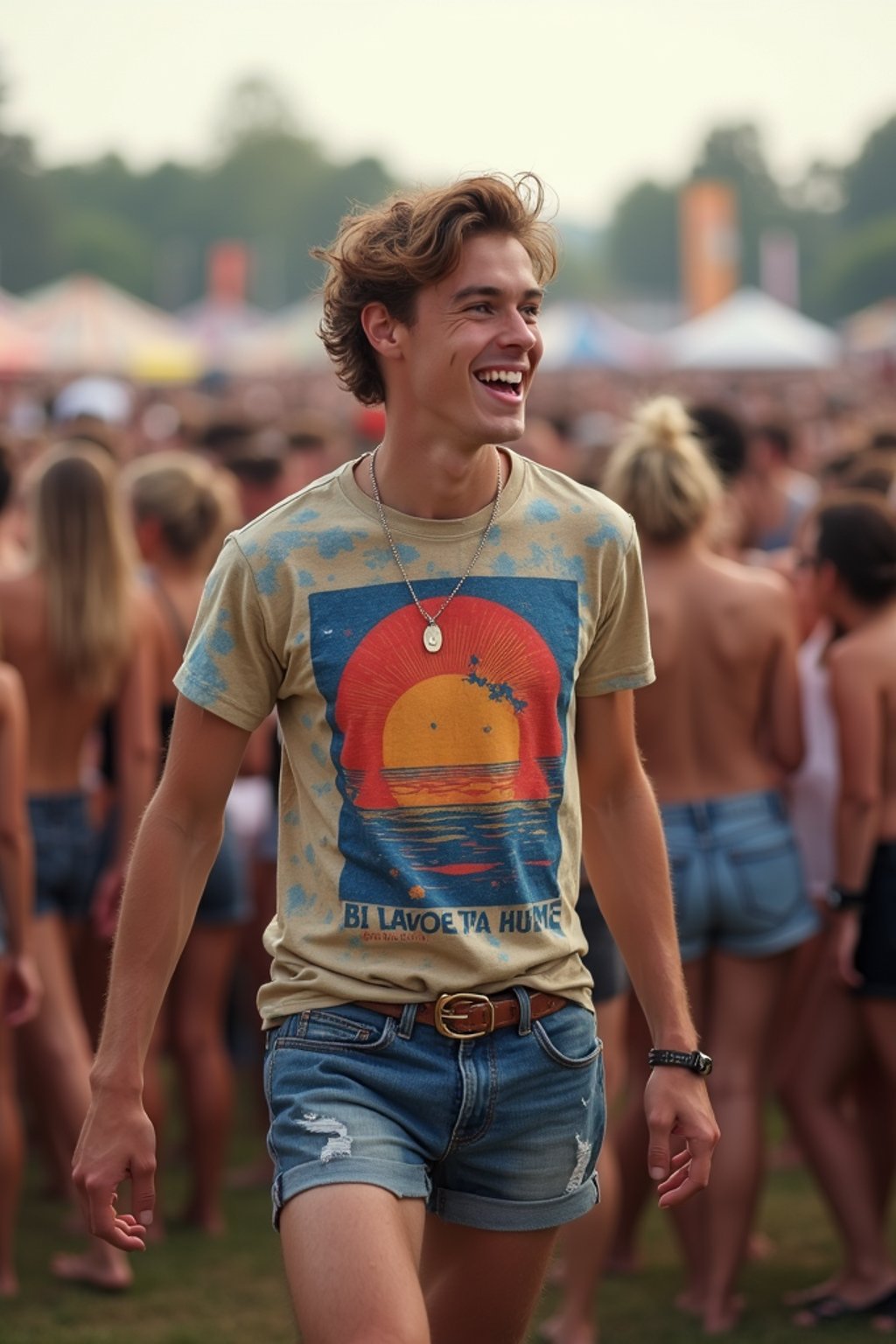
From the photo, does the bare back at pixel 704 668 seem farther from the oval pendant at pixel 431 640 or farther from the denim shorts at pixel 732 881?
the oval pendant at pixel 431 640

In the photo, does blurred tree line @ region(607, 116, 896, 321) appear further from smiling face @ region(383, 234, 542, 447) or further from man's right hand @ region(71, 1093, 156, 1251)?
man's right hand @ region(71, 1093, 156, 1251)

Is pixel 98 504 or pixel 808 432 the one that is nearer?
pixel 98 504

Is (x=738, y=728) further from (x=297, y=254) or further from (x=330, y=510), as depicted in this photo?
(x=297, y=254)

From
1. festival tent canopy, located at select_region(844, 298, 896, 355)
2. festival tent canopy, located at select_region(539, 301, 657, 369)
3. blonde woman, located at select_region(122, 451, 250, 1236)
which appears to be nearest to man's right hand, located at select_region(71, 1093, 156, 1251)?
blonde woman, located at select_region(122, 451, 250, 1236)

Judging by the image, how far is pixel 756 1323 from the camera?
5520mm

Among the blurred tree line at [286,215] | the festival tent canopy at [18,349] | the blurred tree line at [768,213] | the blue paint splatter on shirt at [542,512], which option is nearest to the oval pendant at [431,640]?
the blue paint splatter on shirt at [542,512]

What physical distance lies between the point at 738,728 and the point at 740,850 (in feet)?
1.13

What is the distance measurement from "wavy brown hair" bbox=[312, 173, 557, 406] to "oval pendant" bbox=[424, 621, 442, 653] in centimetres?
47

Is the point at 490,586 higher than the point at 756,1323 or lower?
higher

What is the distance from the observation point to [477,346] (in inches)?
118

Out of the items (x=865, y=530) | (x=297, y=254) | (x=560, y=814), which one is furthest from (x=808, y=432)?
(x=297, y=254)

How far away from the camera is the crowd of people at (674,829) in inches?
208

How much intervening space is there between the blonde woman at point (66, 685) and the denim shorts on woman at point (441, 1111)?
2.91 metres

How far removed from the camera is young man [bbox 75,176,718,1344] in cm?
294
